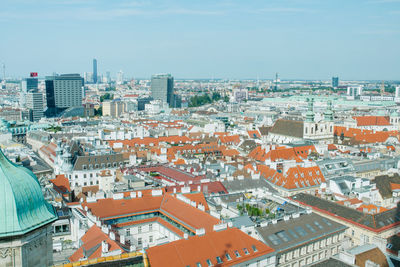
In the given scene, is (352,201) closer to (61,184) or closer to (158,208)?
(158,208)

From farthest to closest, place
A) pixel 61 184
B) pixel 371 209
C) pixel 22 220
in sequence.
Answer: pixel 61 184 < pixel 371 209 < pixel 22 220

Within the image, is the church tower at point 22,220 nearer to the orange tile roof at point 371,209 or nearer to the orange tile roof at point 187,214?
the orange tile roof at point 187,214

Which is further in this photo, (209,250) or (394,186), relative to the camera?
(394,186)

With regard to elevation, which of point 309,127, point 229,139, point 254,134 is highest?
point 309,127

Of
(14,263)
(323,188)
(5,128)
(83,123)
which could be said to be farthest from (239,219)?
(83,123)

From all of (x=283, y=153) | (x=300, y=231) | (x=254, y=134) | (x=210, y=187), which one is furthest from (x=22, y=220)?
(x=254, y=134)

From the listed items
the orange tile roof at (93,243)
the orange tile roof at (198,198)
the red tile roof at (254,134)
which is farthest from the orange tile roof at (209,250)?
the red tile roof at (254,134)

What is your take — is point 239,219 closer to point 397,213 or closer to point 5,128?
point 397,213
